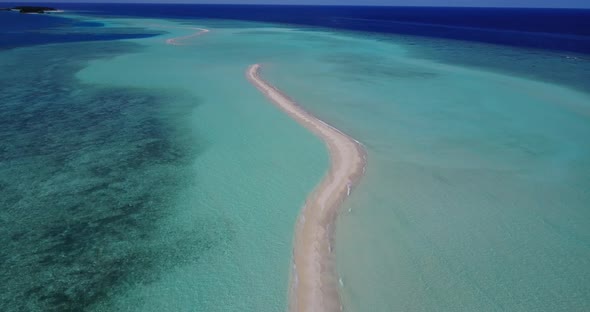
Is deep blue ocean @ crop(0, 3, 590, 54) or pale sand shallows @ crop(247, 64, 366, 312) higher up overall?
deep blue ocean @ crop(0, 3, 590, 54)

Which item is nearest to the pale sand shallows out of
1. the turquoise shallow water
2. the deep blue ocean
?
the turquoise shallow water

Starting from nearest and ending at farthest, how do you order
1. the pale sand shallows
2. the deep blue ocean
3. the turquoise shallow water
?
the pale sand shallows, the turquoise shallow water, the deep blue ocean

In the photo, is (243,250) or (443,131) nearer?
(243,250)

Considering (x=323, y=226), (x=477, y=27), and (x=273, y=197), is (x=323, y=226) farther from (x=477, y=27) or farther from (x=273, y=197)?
(x=477, y=27)

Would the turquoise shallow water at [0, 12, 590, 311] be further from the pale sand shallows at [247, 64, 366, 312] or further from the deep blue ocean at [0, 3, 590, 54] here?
the deep blue ocean at [0, 3, 590, 54]

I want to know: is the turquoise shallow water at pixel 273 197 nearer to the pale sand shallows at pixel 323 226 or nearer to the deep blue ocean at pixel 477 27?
the pale sand shallows at pixel 323 226

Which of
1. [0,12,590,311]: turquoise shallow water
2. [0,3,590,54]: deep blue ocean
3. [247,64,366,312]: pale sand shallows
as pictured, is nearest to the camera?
[247,64,366,312]: pale sand shallows

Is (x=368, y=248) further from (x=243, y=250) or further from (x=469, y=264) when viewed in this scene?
(x=243, y=250)

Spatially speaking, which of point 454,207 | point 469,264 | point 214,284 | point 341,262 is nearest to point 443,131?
point 454,207
